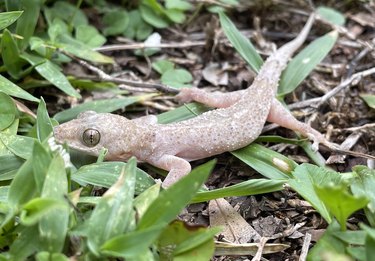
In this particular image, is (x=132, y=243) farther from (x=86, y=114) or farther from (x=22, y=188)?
(x=86, y=114)

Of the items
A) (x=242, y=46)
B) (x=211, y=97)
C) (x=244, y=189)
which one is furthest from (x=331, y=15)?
(x=244, y=189)

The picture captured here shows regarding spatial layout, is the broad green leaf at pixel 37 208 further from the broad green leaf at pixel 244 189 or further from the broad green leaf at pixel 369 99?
the broad green leaf at pixel 369 99

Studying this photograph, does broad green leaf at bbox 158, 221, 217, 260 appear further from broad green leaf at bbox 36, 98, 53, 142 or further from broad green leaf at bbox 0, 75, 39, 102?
broad green leaf at bbox 0, 75, 39, 102

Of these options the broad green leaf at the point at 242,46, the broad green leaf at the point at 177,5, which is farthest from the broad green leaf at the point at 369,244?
the broad green leaf at the point at 177,5

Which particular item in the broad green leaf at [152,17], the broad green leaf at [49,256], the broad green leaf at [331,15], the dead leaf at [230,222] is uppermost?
the broad green leaf at [331,15]

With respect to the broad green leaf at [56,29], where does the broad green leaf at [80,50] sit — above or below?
below

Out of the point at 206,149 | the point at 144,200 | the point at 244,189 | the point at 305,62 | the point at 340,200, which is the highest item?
the point at 340,200

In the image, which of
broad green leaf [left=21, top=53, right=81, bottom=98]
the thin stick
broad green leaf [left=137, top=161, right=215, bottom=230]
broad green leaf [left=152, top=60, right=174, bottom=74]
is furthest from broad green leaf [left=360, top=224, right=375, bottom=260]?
broad green leaf [left=152, top=60, right=174, bottom=74]

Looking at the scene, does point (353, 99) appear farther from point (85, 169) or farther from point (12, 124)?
point (12, 124)
